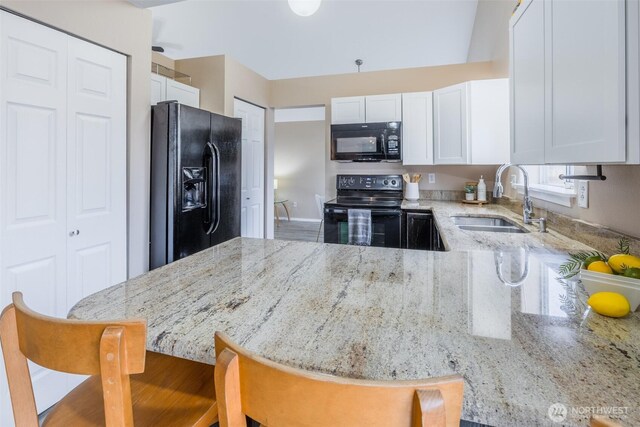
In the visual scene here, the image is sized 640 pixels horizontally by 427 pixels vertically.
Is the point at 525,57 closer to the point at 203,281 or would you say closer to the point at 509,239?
Result: the point at 509,239

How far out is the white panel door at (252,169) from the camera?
3.64 m

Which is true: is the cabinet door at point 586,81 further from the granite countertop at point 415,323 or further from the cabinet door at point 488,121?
the cabinet door at point 488,121

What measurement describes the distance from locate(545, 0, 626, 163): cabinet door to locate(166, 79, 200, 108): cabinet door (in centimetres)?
271

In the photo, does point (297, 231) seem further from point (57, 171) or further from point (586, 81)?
point (586, 81)

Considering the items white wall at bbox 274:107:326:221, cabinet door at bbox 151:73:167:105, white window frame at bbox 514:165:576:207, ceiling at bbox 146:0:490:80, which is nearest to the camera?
white window frame at bbox 514:165:576:207

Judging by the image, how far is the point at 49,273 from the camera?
1684 millimetres

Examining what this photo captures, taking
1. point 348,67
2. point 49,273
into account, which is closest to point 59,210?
point 49,273

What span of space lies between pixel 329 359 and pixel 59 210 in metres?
1.81

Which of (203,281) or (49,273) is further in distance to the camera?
(49,273)

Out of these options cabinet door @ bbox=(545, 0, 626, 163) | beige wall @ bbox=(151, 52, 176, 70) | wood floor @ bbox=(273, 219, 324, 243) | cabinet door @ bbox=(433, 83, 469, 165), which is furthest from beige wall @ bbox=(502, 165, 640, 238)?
wood floor @ bbox=(273, 219, 324, 243)

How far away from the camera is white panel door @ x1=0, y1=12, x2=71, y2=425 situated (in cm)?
150

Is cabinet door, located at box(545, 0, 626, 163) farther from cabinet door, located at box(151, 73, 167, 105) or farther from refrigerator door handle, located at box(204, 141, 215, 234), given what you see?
cabinet door, located at box(151, 73, 167, 105)

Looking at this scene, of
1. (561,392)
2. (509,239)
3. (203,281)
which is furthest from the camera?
(509,239)

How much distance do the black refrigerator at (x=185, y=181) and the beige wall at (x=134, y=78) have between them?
6 centimetres
